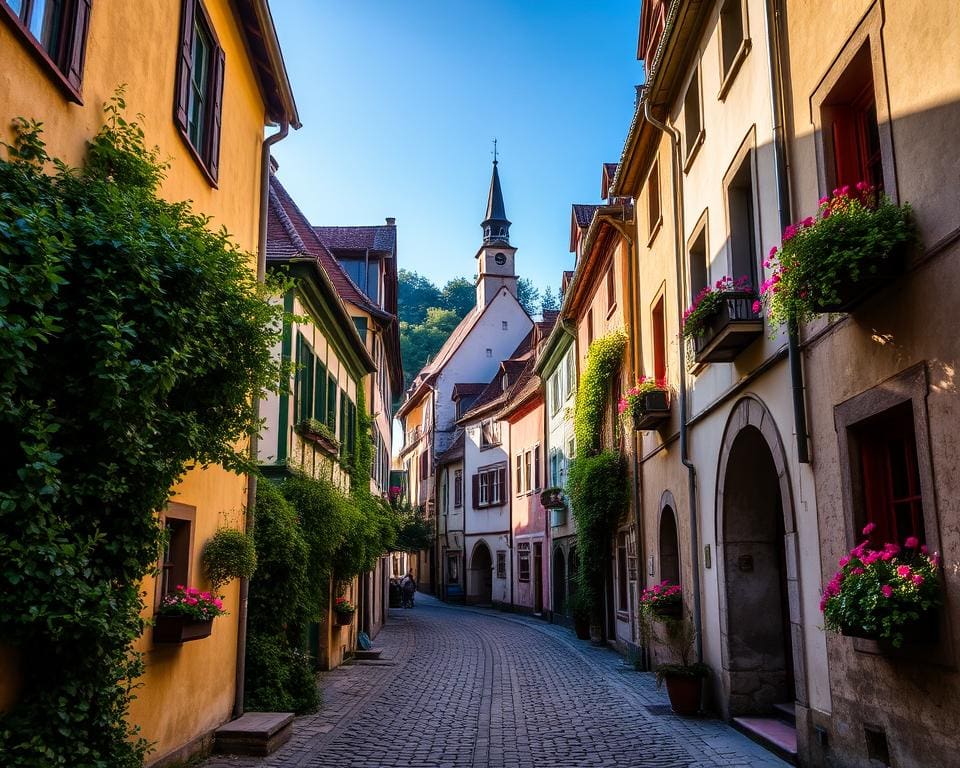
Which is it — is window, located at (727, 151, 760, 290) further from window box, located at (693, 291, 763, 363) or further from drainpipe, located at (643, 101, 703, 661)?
drainpipe, located at (643, 101, 703, 661)

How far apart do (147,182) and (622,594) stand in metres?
15.4

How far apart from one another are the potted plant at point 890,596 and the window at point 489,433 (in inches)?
1238

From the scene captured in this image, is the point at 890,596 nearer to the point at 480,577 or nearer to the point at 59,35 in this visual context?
the point at 59,35

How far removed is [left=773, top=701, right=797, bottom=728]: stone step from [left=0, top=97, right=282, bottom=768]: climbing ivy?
6.67 meters

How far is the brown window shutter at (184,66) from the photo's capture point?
7.82 meters

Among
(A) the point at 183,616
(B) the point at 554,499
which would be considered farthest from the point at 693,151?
(B) the point at 554,499

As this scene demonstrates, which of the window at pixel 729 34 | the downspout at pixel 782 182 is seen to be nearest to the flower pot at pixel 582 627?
the window at pixel 729 34

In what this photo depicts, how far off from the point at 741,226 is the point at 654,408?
3.96 metres

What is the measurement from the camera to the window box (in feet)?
30.6

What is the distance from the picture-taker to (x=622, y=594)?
1969 cm

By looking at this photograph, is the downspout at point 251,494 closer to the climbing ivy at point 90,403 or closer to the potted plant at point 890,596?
the climbing ivy at point 90,403

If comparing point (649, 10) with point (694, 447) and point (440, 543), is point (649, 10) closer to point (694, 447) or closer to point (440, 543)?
point (694, 447)

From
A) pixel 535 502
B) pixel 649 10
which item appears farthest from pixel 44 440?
pixel 535 502

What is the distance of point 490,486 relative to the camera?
1527 inches
